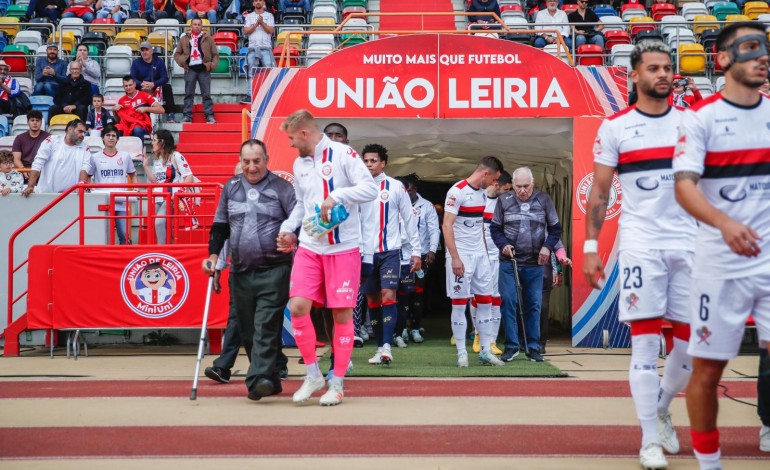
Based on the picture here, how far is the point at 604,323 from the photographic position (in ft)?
43.5

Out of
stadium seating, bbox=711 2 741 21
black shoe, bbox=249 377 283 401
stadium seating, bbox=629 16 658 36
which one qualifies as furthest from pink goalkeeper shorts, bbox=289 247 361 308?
stadium seating, bbox=711 2 741 21

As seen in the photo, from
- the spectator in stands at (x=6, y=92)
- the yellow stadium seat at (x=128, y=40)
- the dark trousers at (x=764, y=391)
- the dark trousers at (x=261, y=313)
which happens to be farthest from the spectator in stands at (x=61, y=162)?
the dark trousers at (x=764, y=391)

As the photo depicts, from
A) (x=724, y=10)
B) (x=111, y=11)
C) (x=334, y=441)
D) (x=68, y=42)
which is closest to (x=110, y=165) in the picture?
(x=68, y=42)

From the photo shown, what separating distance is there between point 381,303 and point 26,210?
5.29 metres

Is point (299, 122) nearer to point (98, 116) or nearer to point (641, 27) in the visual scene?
point (98, 116)

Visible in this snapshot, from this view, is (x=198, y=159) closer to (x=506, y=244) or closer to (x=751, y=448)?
(x=506, y=244)

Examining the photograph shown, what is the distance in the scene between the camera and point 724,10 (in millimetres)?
22609

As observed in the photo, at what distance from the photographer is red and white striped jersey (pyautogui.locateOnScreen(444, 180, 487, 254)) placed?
10828 millimetres

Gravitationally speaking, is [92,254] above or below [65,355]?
above

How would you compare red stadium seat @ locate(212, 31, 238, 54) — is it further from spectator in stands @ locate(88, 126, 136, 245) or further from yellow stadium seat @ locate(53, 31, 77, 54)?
spectator in stands @ locate(88, 126, 136, 245)

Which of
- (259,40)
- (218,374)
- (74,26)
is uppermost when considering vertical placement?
(74,26)

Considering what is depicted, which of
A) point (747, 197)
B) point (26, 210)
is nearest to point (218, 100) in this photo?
point (26, 210)

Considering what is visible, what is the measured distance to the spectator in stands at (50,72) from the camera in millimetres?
19234

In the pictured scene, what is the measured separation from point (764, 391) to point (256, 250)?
386 centimetres
